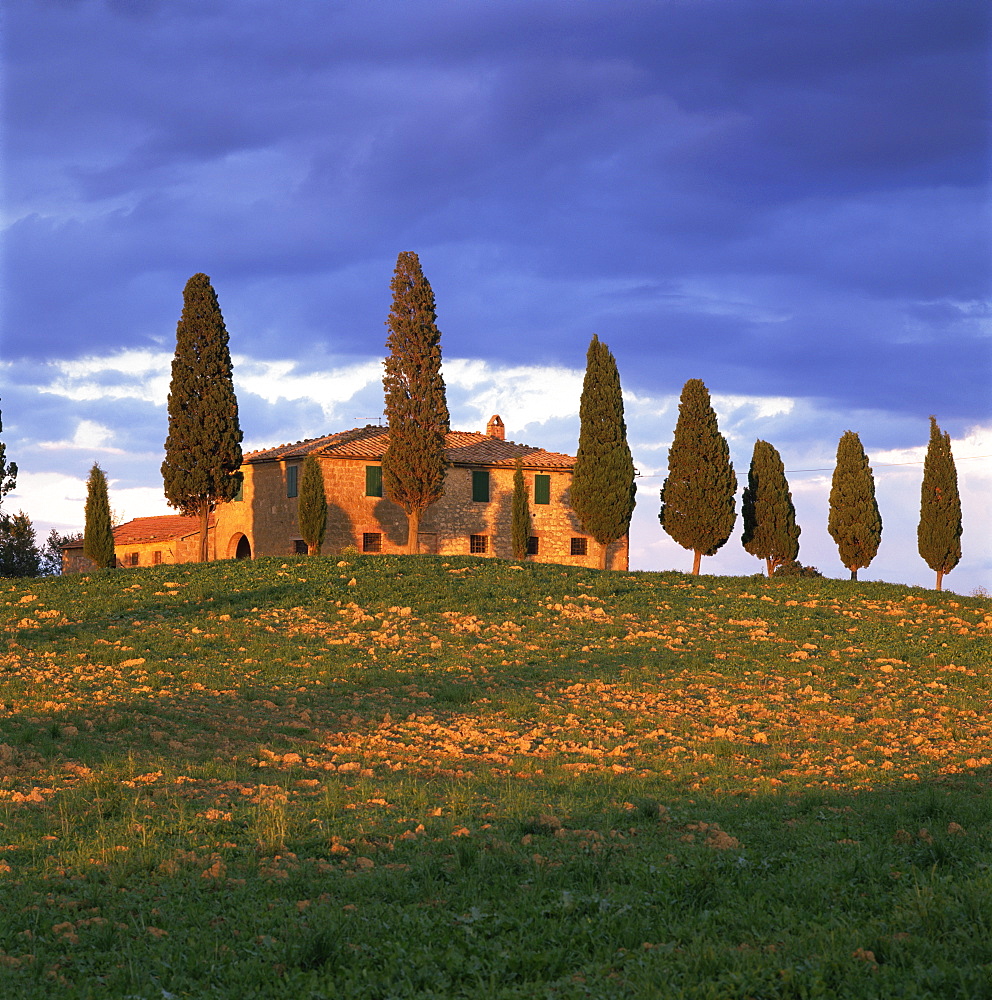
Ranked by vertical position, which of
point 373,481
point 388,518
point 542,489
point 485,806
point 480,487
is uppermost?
point 373,481

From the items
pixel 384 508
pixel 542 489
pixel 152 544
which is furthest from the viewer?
pixel 152 544

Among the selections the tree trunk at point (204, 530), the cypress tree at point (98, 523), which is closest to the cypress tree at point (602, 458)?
the tree trunk at point (204, 530)

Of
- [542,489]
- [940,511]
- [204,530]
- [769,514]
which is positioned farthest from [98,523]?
[940,511]

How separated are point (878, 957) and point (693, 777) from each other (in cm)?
607

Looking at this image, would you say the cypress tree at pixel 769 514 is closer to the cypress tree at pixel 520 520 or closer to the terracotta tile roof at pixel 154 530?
the cypress tree at pixel 520 520

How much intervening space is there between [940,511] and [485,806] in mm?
50318

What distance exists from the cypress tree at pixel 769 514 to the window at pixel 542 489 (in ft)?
36.7

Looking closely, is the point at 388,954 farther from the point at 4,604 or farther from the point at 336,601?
the point at 4,604

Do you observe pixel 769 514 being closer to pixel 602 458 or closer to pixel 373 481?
pixel 602 458

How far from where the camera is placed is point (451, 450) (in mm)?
53281

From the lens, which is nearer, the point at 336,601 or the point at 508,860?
the point at 508,860

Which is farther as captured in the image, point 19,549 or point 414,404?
point 19,549

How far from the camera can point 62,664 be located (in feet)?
62.5

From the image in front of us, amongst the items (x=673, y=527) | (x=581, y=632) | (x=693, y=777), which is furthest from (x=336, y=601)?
(x=673, y=527)
